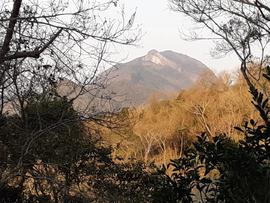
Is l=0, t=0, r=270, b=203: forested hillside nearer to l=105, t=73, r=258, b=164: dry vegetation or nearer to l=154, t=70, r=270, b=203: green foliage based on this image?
l=154, t=70, r=270, b=203: green foliage

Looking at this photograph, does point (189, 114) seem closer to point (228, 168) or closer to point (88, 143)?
point (88, 143)

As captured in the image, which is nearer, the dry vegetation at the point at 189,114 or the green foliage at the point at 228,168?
the green foliage at the point at 228,168

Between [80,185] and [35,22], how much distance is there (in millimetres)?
4004

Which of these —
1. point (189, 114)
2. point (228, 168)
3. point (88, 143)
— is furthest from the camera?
point (189, 114)

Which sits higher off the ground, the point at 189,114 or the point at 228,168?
the point at 228,168

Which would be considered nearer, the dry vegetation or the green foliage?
the green foliage

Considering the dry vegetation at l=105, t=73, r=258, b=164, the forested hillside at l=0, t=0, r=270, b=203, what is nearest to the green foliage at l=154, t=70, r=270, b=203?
the forested hillside at l=0, t=0, r=270, b=203

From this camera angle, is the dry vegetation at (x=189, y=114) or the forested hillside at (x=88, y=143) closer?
the forested hillside at (x=88, y=143)

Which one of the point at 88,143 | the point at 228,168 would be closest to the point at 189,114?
the point at 88,143

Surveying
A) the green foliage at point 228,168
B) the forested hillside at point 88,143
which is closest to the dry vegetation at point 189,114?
the forested hillside at point 88,143

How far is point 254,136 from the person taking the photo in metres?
3.13

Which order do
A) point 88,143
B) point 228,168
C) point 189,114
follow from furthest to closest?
point 189,114 < point 88,143 < point 228,168

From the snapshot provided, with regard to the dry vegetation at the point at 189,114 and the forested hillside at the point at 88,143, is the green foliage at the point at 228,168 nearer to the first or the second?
the forested hillside at the point at 88,143

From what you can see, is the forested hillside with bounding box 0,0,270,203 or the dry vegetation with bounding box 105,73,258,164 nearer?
the forested hillside with bounding box 0,0,270,203
